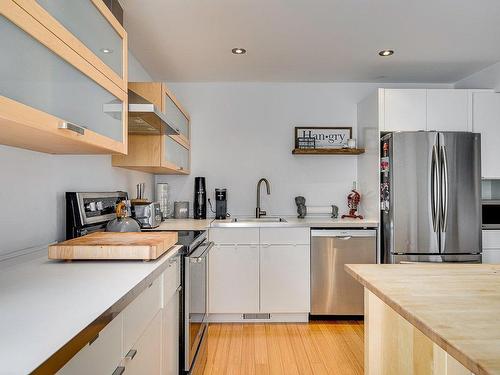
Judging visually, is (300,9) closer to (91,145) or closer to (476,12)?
(476,12)

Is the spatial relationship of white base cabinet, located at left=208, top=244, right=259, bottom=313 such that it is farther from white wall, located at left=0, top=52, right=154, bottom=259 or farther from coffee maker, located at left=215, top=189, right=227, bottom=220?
white wall, located at left=0, top=52, right=154, bottom=259

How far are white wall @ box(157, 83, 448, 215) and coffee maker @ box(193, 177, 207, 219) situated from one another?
0.15m

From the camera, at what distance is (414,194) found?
126 inches

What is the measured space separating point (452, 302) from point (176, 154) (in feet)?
8.54

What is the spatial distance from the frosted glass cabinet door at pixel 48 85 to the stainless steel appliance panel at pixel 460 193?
2.78 meters

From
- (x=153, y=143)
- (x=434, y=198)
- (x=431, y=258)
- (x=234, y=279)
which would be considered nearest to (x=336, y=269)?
(x=431, y=258)

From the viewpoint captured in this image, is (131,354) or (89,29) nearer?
(131,354)

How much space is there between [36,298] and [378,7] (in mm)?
2404

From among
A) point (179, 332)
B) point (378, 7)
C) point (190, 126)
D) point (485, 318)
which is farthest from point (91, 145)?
point (190, 126)

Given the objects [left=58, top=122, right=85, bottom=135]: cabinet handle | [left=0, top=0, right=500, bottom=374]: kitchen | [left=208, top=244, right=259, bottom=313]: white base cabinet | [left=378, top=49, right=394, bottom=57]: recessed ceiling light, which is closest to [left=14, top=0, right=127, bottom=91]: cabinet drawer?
[left=0, top=0, right=500, bottom=374]: kitchen

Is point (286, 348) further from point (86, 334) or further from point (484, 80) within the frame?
point (484, 80)

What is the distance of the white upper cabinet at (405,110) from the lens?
338 cm

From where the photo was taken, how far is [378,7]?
2312 millimetres

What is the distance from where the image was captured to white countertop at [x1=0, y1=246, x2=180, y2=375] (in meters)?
0.70
